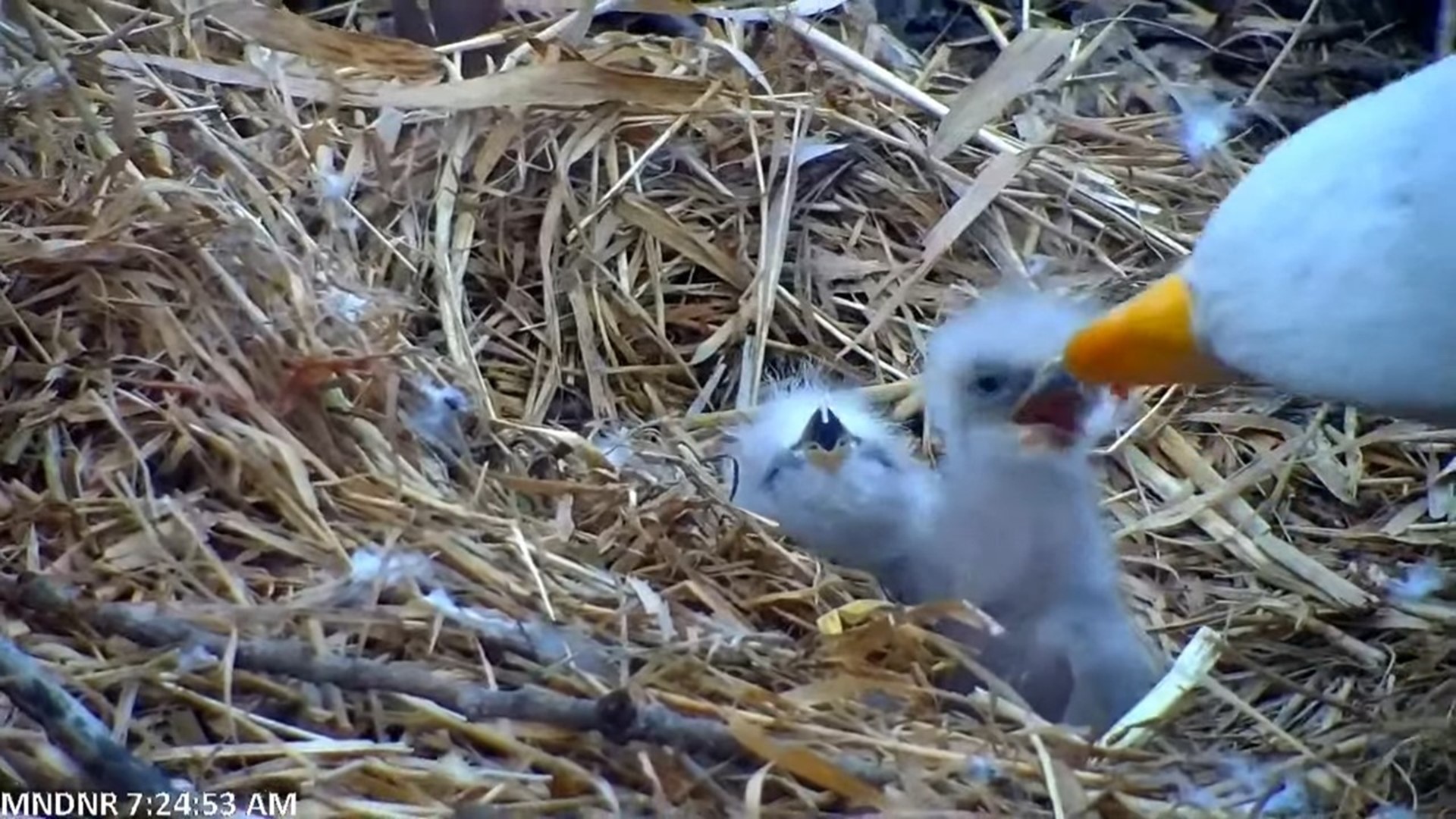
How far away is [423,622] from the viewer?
1.52m

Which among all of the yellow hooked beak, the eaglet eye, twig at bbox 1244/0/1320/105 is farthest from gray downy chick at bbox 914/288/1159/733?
twig at bbox 1244/0/1320/105

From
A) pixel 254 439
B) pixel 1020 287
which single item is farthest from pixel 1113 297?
pixel 254 439

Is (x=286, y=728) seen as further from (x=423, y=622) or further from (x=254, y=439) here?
(x=254, y=439)

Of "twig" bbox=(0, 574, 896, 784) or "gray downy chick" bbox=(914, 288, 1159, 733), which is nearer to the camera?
"twig" bbox=(0, 574, 896, 784)

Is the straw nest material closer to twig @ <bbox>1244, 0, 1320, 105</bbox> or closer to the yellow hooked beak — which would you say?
twig @ <bbox>1244, 0, 1320, 105</bbox>

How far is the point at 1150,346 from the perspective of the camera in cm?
151

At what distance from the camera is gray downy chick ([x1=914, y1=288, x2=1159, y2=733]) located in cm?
180

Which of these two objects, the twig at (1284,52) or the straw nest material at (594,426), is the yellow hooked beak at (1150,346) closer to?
the straw nest material at (594,426)

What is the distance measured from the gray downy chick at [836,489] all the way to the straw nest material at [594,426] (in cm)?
6

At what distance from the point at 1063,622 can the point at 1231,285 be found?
0.60m

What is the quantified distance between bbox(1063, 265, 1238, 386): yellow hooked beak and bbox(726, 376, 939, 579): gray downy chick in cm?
44

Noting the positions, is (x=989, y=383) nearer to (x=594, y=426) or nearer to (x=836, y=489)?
(x=836, y=489)

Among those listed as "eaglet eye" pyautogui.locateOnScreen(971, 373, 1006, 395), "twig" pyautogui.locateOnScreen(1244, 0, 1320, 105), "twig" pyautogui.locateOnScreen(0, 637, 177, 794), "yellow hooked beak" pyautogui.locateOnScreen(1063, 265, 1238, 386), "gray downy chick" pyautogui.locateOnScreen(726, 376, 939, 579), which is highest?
"yellow hooked beak" pyautogui.locateOnScreen(1063, 265, 1238, 386)

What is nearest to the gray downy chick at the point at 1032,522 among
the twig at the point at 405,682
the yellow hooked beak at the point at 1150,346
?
the yellow hooked beak at the point at 1150,346
